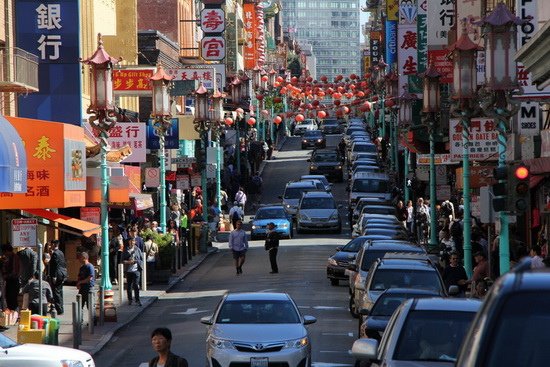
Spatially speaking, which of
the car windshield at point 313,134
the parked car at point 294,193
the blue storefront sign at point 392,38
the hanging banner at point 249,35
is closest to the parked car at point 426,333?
the parked car at point 294,193

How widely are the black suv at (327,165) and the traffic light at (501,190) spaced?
65048mm

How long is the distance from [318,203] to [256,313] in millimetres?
37882

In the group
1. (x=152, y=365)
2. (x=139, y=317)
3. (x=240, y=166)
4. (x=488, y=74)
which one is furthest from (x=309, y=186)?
(x=152, y=365)

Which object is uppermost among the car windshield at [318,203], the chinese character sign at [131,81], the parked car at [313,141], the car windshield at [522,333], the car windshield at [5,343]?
the chinese character sign at [131,81]

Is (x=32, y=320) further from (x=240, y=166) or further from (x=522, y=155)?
(x=240, y=166)

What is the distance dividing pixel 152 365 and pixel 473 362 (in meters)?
6.61

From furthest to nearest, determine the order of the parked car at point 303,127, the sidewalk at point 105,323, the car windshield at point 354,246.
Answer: the parked car at point 303,127 → the car windshield at point 354,246 → the sidewalk at point 105,323

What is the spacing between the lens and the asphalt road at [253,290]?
82.8ft

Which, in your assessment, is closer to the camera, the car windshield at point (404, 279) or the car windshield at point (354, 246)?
the car windshield at point (404, 279)

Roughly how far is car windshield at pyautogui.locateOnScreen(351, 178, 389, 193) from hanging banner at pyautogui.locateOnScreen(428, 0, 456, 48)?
1873 centimetres

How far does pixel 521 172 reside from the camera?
70.9ft

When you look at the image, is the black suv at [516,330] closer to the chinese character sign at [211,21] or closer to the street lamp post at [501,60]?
the street lamp post at [501,60]

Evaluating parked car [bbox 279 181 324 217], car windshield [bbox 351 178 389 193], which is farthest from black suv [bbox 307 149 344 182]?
car windshield [bbox 351 178 389 193]

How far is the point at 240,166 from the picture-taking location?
84625 mm
